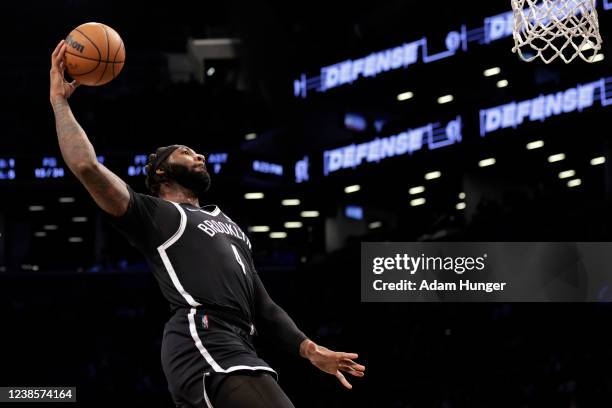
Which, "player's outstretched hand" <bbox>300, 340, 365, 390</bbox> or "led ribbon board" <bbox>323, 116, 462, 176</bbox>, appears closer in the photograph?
"player's outstretched hand" <bbox>300, 340, 365, 390</bbox>

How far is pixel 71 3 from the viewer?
24000 millimetres

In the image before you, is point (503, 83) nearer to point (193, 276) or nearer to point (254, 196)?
point (254, 196)

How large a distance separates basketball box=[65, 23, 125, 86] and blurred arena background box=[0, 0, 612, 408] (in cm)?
934

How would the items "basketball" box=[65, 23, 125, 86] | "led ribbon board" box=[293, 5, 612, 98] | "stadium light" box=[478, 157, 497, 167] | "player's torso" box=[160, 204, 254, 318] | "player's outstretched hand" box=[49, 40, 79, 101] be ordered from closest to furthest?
1. "player's outstretched hand" box=[49, 40, 79, 101]
2. "player's torso" box=[160, 204, 254, 318]
3. "basketball" box=[65, 23, 125, 86]
4. "led ribbon board" box=[293, 5, 612, 98]
5. "stadium light" box=[478, 157, 497, 167]

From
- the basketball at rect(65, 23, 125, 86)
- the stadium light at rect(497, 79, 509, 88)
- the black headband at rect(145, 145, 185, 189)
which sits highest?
the stadium light at rect(497, 79, 509, 88)

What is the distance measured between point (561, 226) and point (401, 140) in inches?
259

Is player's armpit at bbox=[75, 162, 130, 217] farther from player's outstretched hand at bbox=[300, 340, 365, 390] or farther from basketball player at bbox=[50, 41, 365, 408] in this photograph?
player's outstretched hand at bbox=[300, 340, 365, 390]

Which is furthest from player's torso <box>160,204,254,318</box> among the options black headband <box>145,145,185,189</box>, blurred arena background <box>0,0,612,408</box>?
blurred arena background <box>0,0,612,408</box>

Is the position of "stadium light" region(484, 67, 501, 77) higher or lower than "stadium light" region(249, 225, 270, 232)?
higher

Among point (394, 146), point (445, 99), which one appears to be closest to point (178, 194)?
point (394, 146)

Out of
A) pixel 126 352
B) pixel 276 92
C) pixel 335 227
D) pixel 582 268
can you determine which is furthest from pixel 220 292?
pixel 276 92

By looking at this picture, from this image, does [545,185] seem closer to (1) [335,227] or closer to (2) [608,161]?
(2) [608,161]

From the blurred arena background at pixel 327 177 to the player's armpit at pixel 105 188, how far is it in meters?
9.80

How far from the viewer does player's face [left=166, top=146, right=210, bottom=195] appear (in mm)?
3953
